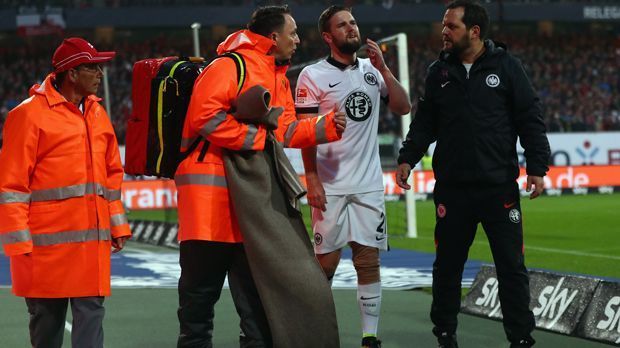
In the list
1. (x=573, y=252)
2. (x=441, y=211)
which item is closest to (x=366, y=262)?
(x=441, y=211)

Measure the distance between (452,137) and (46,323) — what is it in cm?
257

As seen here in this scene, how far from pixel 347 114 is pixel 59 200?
2.04 meters

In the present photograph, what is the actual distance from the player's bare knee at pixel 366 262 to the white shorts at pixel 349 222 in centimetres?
4

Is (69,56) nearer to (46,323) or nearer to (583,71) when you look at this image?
(46,323)

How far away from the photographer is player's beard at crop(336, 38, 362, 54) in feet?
22.3

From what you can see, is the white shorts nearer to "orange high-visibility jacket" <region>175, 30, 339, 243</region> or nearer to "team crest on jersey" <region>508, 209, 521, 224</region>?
"team crest on jersey" <region>508, 209, 521, 224</region>

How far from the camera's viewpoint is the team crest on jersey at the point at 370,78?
6.90 meters

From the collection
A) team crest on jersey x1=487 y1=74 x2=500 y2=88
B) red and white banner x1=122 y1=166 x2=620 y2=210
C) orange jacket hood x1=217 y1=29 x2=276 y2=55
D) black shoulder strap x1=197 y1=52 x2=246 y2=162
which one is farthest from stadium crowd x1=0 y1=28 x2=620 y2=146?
black shoulder strap x1=197 y1=52 x2=246 y2=162

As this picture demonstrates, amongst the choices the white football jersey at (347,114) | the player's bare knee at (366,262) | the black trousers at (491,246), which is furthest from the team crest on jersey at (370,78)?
the player's bare knee at (366,262)

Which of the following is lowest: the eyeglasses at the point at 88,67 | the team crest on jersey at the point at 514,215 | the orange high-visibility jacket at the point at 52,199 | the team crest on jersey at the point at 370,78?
the team crest on jersey at the point at 514,215

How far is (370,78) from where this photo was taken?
6926 millimetres

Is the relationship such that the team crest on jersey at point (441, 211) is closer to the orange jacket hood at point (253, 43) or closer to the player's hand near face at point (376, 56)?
the player's hand near face at point (376, 56)

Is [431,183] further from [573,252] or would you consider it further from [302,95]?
[302,95]

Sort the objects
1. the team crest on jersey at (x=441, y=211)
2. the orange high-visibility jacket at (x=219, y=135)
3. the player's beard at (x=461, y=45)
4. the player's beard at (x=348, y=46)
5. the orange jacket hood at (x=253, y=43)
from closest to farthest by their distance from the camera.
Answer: the orange high-visibility jacket at (x=219, y=135), the orange jacket hood at (x=253, y=43), the player's beard at (x=461, y=45), the team crest on jersey at (x=441, y=211), the player's beard at (x=348, y=46)
